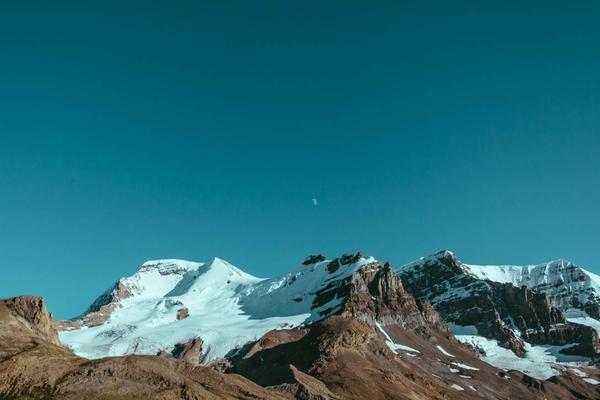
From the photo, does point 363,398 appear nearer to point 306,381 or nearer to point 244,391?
point 306,381

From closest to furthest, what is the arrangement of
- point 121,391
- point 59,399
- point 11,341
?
point 59,399
point 121,391
point 11,341

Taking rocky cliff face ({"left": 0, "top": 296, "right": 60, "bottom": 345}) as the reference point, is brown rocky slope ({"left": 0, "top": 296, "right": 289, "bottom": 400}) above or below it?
below

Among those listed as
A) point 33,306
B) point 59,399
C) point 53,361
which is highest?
point 33,306

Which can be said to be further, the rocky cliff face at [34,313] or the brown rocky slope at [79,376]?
the rocky cliff face at [34,313]

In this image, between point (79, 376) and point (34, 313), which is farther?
point (34, 313)

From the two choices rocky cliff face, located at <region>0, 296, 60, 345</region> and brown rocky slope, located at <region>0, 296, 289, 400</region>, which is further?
rocky cliff face, located at <region>0, 296, 60, 345</region>

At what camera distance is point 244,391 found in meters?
132

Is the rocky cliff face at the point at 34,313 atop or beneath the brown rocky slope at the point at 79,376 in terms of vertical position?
atop

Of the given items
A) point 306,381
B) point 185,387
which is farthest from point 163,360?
point 306,381

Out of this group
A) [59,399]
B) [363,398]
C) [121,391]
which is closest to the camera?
[59,399]

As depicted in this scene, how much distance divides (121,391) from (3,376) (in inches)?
697

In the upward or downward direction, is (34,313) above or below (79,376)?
above

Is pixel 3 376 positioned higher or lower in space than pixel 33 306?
lower

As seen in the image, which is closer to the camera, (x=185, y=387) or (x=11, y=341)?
(x=185, y=387)
